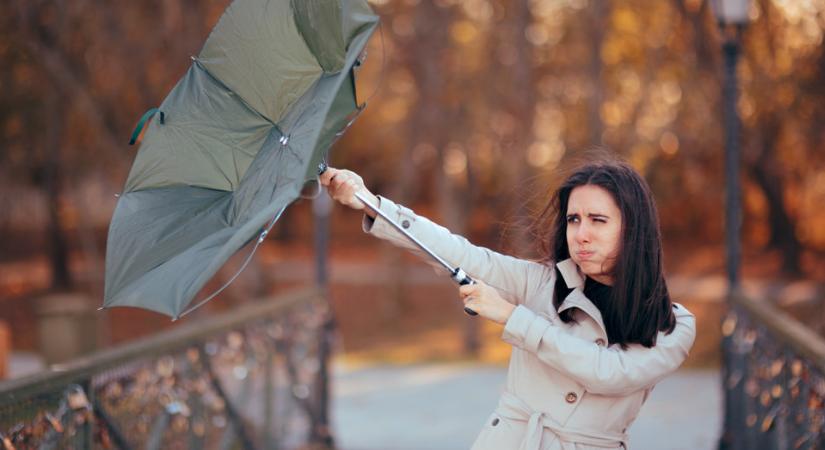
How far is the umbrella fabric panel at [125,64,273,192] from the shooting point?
3.44 meters

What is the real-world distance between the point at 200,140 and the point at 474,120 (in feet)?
51.1

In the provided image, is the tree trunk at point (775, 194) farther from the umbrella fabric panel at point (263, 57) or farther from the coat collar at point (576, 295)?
the umbrella fabric panel at point (263, 57)

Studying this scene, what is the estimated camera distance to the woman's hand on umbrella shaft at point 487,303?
3133 mm

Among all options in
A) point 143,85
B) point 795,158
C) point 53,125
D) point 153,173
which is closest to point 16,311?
point 53,125

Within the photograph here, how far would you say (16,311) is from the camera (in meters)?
26.0

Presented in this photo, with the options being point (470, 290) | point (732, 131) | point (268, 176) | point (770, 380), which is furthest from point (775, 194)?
point (268, 176)

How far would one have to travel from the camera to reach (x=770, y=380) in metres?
5.94

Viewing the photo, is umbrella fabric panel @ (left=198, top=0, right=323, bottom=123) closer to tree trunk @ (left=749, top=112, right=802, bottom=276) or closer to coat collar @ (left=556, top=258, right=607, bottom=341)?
coat collar @ (left=556, top=258, right=607, bottom=341)

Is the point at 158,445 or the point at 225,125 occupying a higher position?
the point at 225,125

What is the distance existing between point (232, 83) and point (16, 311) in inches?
947

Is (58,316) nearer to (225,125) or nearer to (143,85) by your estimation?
(143,85)

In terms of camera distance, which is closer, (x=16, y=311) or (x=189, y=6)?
(x=189, y=6)

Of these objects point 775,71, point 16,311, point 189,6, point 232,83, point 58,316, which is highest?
point 775,71

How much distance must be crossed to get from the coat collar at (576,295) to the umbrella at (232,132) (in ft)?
2.48
